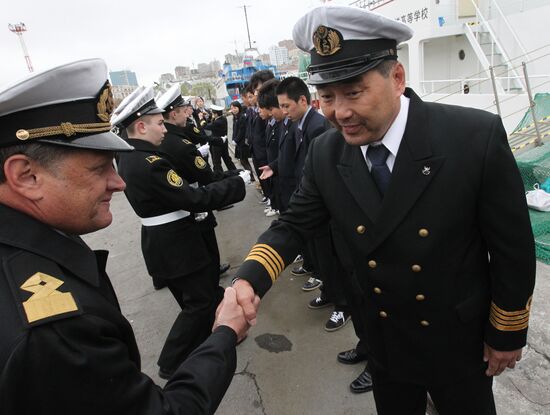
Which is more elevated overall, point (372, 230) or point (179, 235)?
point (372, 230)

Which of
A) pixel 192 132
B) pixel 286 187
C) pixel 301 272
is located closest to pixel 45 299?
pixel 286 187

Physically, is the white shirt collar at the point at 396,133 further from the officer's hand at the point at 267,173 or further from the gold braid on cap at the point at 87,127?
the officer's hand at the point at 267,173

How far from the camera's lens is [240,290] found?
61.0 inches

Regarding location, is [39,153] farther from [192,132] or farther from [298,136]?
[192,132]

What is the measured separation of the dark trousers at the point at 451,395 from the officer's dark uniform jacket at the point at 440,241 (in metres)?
0.08

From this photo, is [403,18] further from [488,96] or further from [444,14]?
[488,96]

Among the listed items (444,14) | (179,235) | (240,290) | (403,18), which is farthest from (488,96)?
(240,290)

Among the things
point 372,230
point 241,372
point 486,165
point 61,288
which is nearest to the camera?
point 61,288

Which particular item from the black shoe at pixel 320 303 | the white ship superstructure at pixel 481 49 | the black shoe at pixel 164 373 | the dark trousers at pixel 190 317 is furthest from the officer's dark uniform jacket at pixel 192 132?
the white ship superstructure at pixel 481 49

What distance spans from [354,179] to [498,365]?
967 millimetres

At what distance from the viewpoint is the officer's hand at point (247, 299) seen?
149cm

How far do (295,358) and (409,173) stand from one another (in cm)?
213

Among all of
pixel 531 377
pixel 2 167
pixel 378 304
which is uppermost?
pixel 2 167

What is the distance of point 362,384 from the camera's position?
2477 mm
